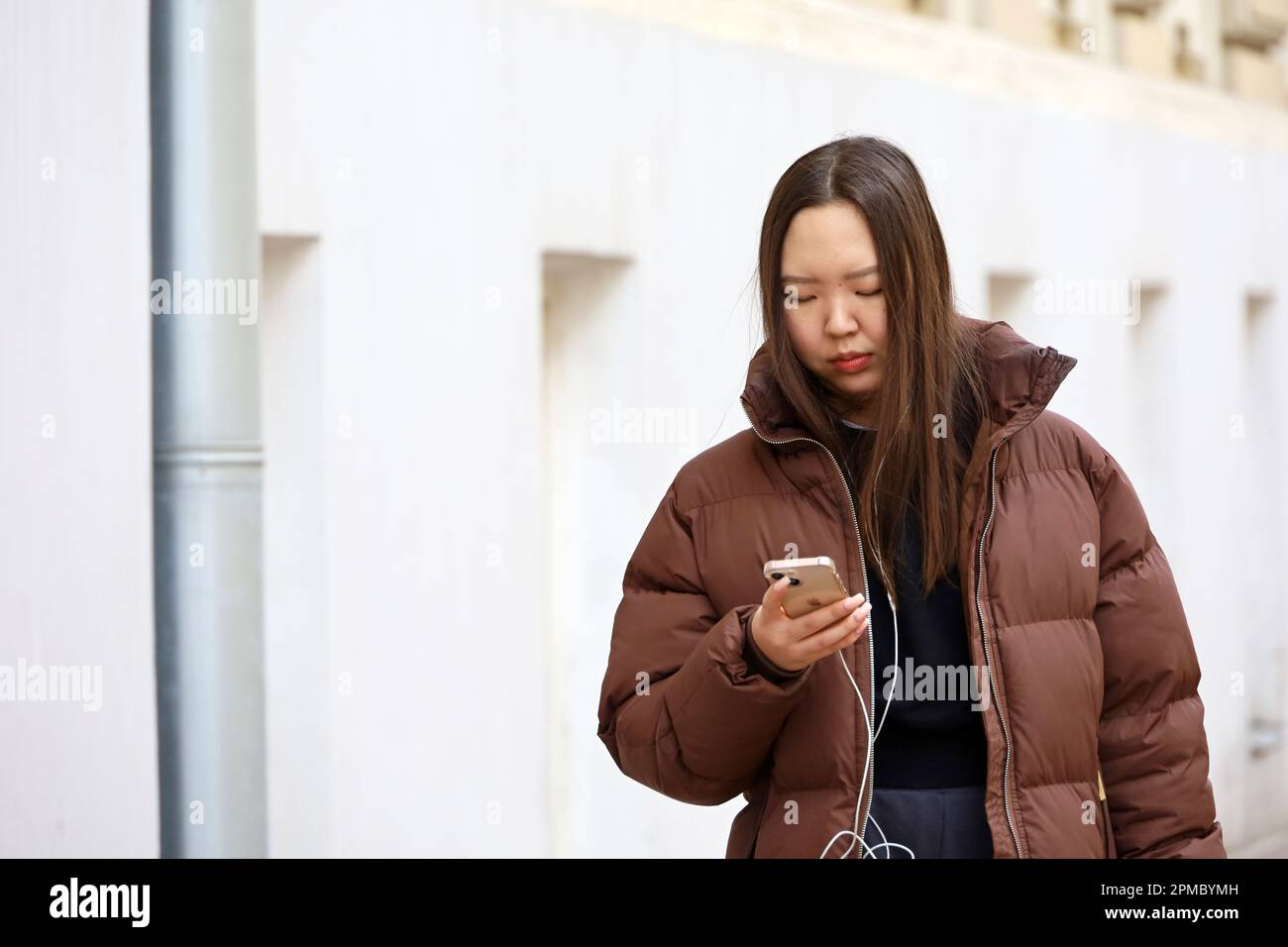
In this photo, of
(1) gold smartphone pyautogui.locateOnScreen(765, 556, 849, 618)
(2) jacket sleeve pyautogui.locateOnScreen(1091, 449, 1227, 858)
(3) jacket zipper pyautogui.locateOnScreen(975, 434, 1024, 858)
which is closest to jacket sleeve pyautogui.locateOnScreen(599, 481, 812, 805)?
(1) gold smartphone pyautogui.locateOnScreen(765, 556, 849, 618)

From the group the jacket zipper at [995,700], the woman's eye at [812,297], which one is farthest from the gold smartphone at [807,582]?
the woman's eye at [812,297]

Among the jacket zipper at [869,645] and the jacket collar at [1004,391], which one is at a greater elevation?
the jacket collar at [1004,391]

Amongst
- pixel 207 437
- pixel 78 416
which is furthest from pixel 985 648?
pixel 78 416

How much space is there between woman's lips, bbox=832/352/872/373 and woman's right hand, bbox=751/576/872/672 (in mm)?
336

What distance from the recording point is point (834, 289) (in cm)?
203

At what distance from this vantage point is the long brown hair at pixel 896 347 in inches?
80.0

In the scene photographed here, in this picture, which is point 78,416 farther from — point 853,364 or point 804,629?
point 804,629

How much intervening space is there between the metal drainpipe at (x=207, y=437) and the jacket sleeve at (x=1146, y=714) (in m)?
2.12

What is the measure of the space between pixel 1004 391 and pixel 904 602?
286 mm

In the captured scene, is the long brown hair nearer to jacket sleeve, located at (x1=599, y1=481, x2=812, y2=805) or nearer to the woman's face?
the woman's face

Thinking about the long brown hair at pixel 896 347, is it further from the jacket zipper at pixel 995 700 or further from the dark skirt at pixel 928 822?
the dark skirt at pixel 928 822

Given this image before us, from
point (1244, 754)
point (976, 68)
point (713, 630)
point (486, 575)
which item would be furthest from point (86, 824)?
point (1244, 754)

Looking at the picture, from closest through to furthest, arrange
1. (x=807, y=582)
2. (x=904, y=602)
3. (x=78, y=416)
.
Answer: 1. (x=807, y=582)
2. (x=904, y=602)
3. (x=78, y=416)

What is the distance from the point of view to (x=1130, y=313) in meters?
8.46
